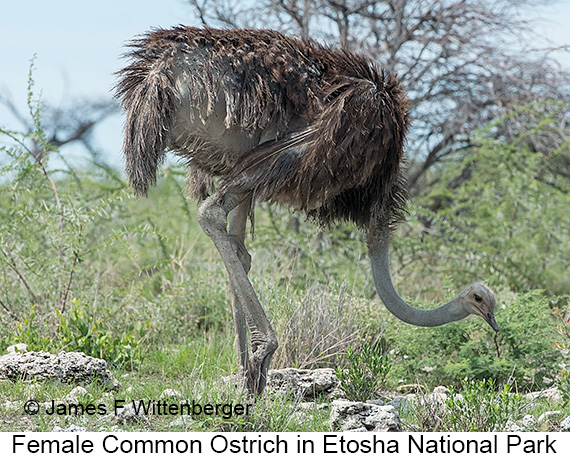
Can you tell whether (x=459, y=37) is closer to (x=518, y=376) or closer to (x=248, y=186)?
(x=518, y=376)

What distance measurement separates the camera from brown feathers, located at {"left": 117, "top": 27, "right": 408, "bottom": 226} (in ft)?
13.2

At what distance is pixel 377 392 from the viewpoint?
4.77 m

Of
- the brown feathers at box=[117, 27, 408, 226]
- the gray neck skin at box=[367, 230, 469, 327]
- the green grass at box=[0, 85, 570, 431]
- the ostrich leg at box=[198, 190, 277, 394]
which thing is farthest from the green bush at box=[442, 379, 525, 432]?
the brown feathers at box=[117, 27, 408, 226]

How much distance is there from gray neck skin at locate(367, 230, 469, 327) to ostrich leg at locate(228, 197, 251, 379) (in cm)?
76

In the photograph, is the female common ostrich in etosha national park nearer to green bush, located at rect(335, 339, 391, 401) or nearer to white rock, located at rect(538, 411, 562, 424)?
green bush, located at rect(335, 339, 391, 401)

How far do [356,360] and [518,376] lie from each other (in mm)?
1261

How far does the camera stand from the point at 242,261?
4570 millimetres

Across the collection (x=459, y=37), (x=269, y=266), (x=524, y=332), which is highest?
(x=459, y=37)

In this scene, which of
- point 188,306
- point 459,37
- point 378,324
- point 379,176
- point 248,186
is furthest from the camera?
point 459,37

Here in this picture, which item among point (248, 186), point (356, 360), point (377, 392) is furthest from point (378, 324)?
point (248, 186)

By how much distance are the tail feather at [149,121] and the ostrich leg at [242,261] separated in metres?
0.66

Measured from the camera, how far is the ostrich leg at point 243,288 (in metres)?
4.09

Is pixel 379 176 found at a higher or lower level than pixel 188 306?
higher
